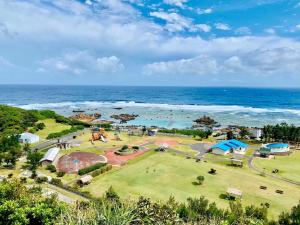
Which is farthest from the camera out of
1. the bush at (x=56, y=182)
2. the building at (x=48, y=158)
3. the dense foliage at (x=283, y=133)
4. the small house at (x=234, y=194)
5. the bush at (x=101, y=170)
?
the dense foliage at (x=283, y=133)

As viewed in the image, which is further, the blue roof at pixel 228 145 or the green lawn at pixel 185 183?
the blue roof at pixel 228 145

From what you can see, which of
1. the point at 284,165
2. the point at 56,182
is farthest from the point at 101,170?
the point at 284,165

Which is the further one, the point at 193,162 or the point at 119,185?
the point at 193,162

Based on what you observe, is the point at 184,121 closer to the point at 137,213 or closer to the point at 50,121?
the point at 50,121

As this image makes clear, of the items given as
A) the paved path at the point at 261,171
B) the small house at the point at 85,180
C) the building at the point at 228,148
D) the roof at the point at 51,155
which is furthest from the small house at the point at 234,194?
the roof at the point at 51,155

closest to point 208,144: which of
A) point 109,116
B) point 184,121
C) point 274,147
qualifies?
point 274,147

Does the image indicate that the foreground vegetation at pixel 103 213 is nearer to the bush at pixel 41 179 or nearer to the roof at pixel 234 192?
the roof at pixel 234 192

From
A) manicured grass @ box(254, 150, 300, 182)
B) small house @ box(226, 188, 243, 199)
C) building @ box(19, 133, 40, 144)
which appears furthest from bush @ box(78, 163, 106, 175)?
manicured grass @ box(254, 150, 300, 182)
